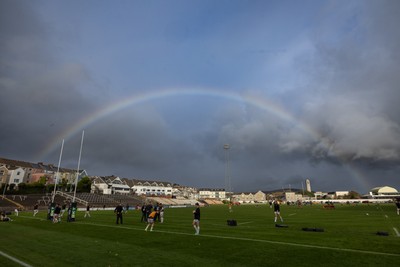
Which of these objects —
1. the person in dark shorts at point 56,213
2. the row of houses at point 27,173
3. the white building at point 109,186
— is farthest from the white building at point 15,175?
the person in dark shorts at point 56,213

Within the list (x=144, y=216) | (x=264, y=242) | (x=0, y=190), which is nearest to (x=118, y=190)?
(x=0, y=190)

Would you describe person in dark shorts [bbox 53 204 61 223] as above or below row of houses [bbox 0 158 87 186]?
below

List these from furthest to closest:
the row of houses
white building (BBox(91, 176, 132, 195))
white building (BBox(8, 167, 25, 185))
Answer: white building (BBox(91, 176, 132, 195)) < white building (BBox(8, 167, 25, 185)) < the row of houses

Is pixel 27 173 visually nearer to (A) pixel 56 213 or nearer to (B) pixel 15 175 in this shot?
(B) pixel 15 175

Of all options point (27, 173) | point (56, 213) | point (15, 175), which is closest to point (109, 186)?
point (27, 173)

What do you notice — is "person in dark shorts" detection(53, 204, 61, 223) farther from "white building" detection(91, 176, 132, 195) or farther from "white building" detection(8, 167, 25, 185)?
"white building" detection(91, 176, 132, 195)

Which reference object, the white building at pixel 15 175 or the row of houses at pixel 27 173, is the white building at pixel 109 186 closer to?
the row of houses at pixel 27 173

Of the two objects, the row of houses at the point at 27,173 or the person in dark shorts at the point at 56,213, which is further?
the row of houses at the point at 27,173

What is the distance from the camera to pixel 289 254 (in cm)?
1221

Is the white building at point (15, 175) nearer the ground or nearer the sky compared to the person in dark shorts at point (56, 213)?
nearer the sky

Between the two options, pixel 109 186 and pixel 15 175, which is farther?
pixel 109 186

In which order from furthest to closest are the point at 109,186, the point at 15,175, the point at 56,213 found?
the point at 109,186, the point at 15,175, the point at 56,213

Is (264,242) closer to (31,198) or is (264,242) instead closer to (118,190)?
(31,198)

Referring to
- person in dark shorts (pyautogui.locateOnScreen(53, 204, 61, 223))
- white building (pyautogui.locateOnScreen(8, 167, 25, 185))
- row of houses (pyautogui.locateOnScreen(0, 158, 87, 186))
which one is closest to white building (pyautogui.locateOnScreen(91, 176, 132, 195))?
row of houses (pyautogui.locateOnScreen(0, 158, 87, 186))
